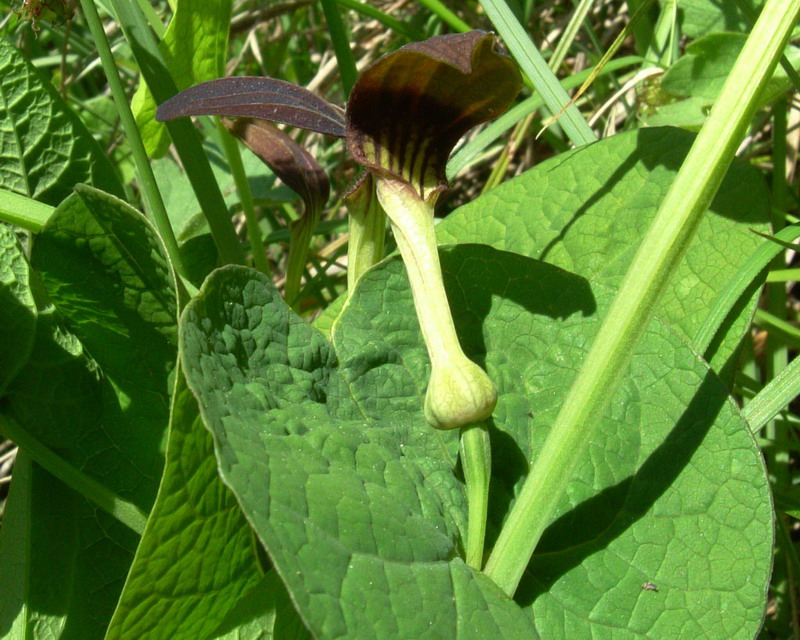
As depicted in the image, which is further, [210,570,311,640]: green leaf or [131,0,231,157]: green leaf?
[131,0,231,157]: green leaf

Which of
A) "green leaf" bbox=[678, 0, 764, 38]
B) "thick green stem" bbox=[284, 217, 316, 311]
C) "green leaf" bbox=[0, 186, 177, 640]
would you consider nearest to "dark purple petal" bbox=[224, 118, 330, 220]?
"thick green stem" bbox=[284, 217, 316, 311]

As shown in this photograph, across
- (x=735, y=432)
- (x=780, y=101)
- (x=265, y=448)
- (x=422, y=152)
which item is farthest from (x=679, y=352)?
(x=780, y=101)

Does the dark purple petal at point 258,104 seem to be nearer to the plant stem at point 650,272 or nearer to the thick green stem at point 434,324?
the thick green stem at point 434,324

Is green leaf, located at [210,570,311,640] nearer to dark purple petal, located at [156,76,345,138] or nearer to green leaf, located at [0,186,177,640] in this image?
green leaf, located at [0,186,177,640]

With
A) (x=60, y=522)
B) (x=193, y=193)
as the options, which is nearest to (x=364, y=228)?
(x=60, y=522)

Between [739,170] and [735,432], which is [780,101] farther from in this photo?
[735,432]
